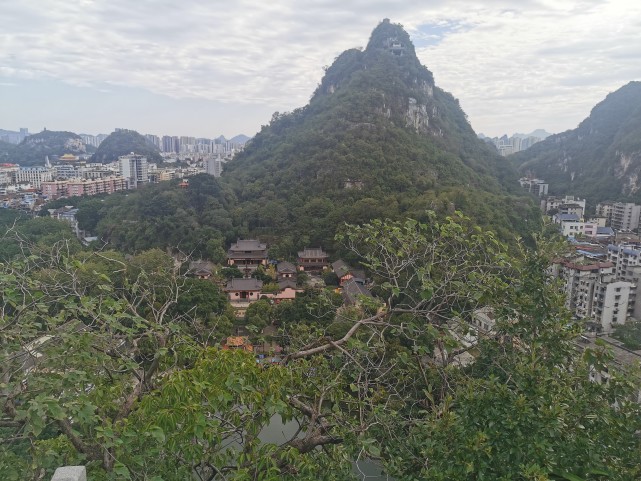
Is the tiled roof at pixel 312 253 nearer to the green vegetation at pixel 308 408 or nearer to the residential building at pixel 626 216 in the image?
the green vegetation at pixel 308 408

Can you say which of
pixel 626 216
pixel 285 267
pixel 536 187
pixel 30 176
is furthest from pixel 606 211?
pixel 30 176

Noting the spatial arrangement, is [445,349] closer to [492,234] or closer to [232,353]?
[492,234]

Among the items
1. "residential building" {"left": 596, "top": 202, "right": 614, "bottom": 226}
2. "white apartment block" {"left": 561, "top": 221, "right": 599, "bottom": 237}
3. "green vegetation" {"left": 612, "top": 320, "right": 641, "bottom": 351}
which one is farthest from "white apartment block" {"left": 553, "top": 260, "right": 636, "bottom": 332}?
"residential building" {"left": 596, "top": 202, "right": 614, "bottom": 226}

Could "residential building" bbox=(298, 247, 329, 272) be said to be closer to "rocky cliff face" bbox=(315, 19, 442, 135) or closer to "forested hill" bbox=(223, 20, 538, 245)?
"forested hill" bbox=(223, 20, 538, 245)

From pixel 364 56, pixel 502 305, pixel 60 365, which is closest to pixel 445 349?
pixel 502 305

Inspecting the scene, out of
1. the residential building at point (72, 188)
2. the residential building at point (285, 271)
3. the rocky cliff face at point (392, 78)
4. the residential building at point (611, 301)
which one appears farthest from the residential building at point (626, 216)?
the residential building at point (72, 188)

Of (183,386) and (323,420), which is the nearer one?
(183,386)

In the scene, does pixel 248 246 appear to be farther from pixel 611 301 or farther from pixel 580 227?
pixel 580 227
